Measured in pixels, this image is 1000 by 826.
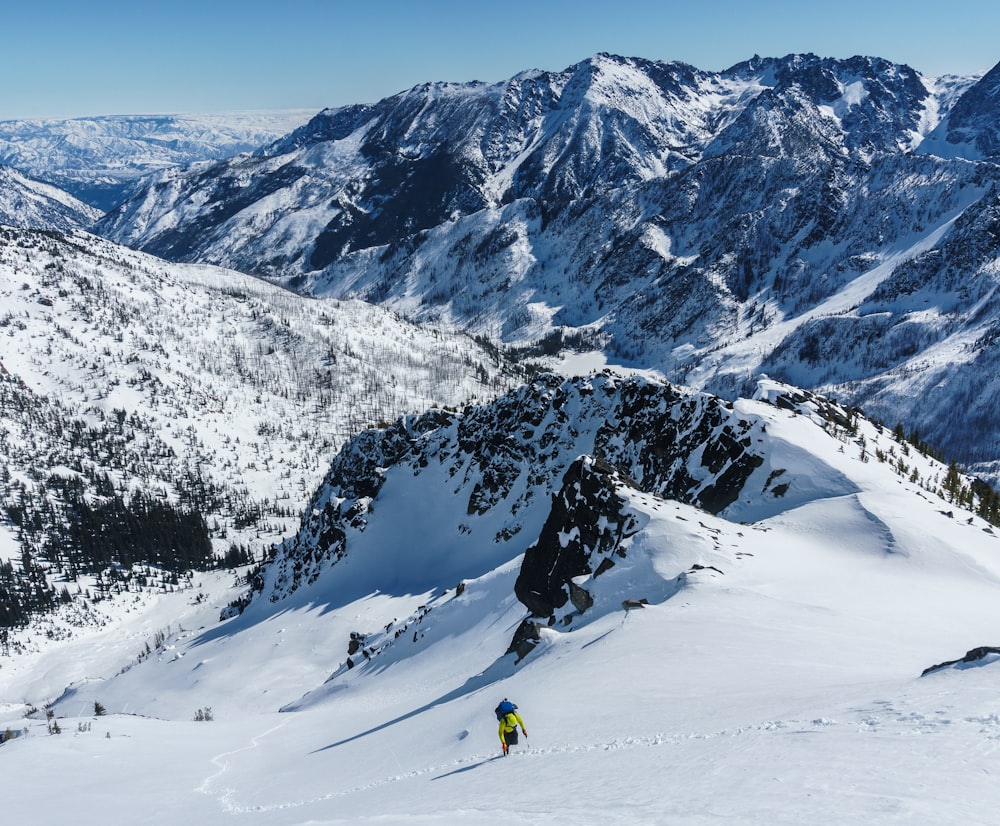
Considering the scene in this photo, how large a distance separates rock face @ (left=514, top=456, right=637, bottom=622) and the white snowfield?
72.9 inches

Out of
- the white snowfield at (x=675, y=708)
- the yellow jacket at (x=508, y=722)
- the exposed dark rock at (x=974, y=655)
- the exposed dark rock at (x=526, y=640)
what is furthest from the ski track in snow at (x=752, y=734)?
the exposed dark rock at (x=526, y=640)

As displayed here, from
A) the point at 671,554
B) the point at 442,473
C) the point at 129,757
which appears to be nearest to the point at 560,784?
the point at 671,554

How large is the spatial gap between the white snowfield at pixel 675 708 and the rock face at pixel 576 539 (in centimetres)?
185

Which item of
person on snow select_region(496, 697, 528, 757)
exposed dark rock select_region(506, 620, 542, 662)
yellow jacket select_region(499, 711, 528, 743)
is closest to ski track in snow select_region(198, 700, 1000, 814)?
person on snow select_region(496, 697, 528, 757)

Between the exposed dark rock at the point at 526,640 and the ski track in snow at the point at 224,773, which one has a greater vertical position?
the exposed dark rock at the point at 526,640

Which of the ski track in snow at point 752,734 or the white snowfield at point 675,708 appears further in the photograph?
the ski track in snow at point 752,734

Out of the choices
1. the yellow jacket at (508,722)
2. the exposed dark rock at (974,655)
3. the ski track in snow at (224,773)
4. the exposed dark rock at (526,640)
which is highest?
the exposed dark rock at (974,655)

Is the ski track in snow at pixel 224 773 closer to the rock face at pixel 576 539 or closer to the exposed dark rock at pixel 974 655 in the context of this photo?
the rock face at pixel 576 539

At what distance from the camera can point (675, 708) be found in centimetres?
2258

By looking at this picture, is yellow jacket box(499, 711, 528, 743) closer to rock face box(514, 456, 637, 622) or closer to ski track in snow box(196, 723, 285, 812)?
ski track in snow box(196, 723, 285, 812)

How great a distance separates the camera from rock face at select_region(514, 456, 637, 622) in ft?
143

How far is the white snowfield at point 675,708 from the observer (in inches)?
609

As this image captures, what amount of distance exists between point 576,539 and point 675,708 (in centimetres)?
2464

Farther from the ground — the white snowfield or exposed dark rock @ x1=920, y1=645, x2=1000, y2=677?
exposed dark rock @ x1=920, y1=645, x2=1000, y2=677
